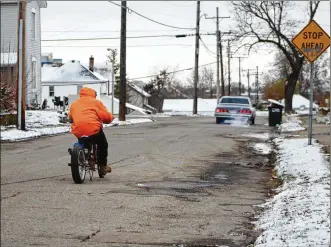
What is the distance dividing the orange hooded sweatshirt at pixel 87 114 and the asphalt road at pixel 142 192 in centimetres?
56

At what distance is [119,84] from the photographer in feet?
12.0

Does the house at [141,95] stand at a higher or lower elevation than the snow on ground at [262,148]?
higher

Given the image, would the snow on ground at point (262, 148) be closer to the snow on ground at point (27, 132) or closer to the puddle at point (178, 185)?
the puddle at point (178, 185)

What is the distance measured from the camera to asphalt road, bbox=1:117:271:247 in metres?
3.17

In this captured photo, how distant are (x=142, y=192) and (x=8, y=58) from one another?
8.32 ft

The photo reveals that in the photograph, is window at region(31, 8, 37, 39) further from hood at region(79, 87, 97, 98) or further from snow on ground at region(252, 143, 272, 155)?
snow on ground at region(252, 143, 272, 155)

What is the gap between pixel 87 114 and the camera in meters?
2.23

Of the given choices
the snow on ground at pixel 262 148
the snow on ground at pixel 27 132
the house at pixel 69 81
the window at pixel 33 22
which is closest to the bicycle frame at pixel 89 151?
the snow on ground at pixel 27 132

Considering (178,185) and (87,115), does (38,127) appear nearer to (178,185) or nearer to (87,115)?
(87,115)

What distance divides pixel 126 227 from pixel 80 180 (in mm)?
707

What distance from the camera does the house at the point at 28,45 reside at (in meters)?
2.43

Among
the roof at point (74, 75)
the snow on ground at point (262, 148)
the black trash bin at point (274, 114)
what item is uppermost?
the roof at point (74, 75)

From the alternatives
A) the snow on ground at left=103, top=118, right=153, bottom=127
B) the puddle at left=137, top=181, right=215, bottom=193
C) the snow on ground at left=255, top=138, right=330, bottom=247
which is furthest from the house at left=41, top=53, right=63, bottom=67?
the puddle at left=137, top=181, right=215, bottom=193

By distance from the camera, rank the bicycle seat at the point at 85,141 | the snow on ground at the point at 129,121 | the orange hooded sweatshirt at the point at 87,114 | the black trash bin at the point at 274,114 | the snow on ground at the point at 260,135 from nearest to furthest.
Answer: the orange hooded sweatshirt at the point at 87,114, the bicycle seat at the point at 85,141, the snow on ground at the point at 129,121, the snow on ground at the point at 260,135, the black trash bin at the point at 274,114
